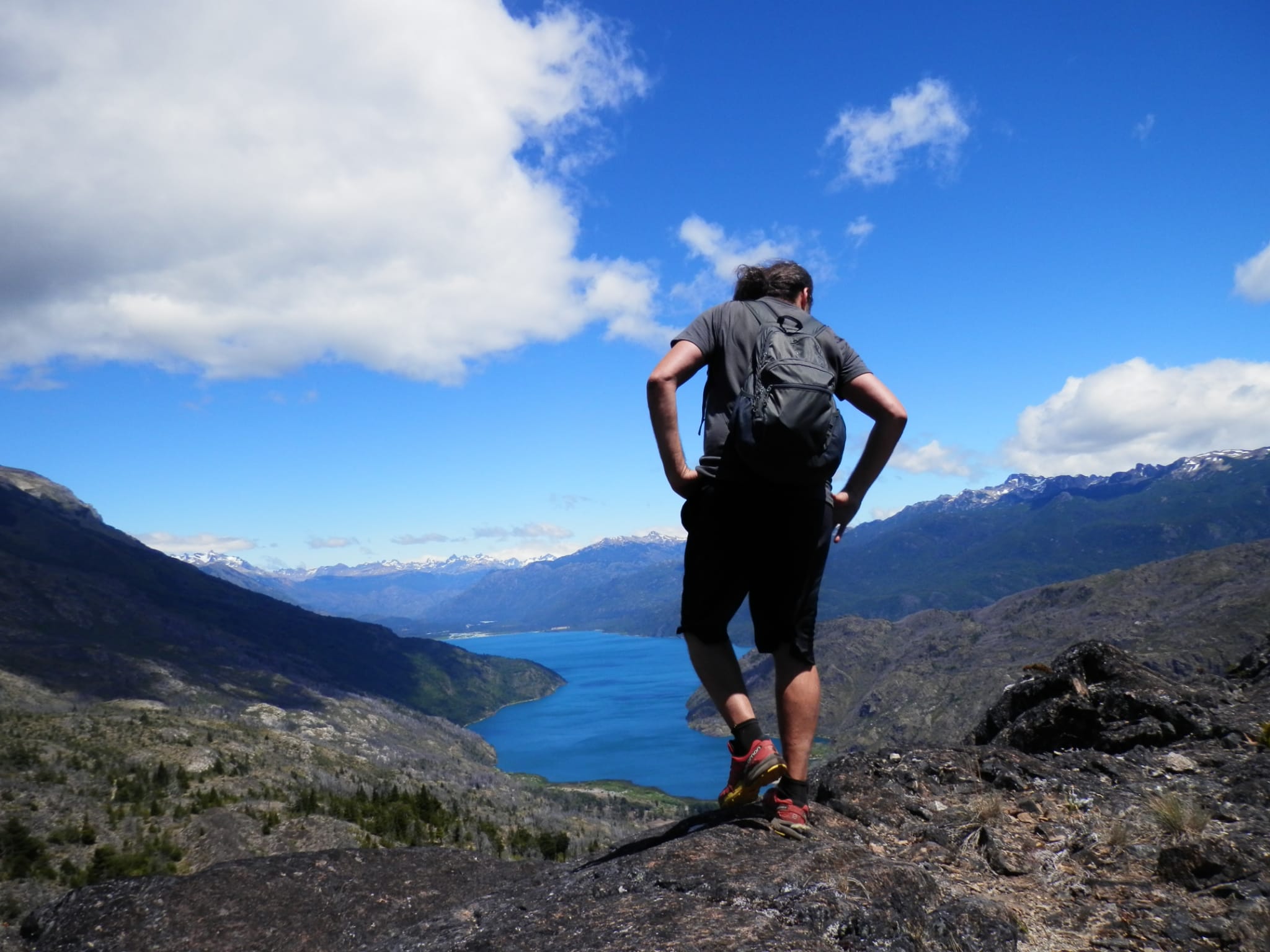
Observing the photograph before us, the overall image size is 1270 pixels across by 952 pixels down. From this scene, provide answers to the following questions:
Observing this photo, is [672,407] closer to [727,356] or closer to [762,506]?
[727,356]

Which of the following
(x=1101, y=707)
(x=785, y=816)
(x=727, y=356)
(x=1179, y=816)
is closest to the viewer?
(x=727, y=356)

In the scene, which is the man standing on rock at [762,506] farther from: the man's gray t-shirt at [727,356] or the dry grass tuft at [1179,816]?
the dry grass tuft at [1179,816]

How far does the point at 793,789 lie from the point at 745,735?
518mm

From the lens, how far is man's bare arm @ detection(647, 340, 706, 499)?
4.14 meters

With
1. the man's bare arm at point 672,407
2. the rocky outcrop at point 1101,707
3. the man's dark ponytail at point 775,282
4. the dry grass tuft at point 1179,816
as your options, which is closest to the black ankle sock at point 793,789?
the man's bare arm at point 672,407

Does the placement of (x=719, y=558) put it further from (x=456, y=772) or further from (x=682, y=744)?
(x=682, y=744)

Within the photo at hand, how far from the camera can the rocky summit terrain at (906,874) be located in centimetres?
332

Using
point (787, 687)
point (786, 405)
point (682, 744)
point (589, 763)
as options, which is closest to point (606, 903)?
point (787, 687)

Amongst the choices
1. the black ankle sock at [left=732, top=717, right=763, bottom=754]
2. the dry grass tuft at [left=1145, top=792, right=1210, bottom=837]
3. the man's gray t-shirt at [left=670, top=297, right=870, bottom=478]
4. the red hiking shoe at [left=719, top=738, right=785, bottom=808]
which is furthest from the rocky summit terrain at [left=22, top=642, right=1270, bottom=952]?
the man's gray t-shirt at [left=670, top=297, right=870, bottom=478]

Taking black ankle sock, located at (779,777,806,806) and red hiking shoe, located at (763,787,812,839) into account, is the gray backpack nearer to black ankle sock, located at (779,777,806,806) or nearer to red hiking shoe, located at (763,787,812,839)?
black ankle sock, located at (779,777,806,806)

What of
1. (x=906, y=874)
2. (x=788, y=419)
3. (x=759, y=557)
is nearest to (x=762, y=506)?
(x=759, y=557)

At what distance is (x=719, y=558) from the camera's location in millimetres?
4301

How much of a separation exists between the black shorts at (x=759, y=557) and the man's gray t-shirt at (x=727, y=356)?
259 mm

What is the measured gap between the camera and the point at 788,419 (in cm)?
377
